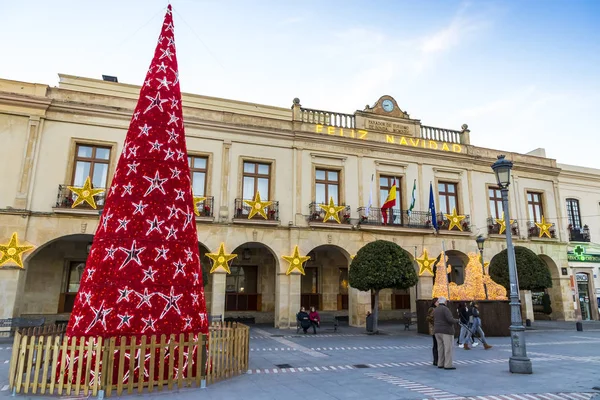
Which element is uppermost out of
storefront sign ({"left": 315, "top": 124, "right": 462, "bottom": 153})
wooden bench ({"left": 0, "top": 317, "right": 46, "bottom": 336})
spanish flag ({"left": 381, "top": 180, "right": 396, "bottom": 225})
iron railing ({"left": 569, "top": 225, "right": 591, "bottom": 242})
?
storefront sign ({"left": 315, "top": 124, "right": 462, "bottom": 153})

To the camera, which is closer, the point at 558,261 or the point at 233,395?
the point at 233,395

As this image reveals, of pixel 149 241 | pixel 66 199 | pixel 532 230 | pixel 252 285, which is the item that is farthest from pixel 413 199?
pixel 66 199

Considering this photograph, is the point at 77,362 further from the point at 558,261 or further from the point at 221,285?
the point at 558,261

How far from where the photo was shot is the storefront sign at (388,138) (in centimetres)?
2098

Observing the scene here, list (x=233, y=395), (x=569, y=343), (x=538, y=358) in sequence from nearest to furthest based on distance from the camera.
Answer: (x=233, y=395) → (x=538, y=358) → (x=569, y=343)

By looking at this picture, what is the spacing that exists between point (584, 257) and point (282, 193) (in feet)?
65.6

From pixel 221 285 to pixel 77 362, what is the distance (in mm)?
11500

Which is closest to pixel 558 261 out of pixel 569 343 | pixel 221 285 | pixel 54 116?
pixel 569 343

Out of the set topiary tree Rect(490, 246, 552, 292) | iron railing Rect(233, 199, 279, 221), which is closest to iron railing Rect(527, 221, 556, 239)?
topiary tree Rect(490, 246, 552, 292)

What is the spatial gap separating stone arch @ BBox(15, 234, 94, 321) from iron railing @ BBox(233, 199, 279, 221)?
265 inches

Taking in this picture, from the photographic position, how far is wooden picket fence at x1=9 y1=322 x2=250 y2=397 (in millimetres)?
6254

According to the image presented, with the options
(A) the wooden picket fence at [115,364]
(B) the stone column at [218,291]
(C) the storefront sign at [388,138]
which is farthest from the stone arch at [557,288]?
(A) the wooden picket fence at [115,364]

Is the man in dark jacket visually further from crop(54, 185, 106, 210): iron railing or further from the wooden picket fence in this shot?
crop(54, 185, 106, 210): iron railing

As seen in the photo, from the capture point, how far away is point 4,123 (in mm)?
16547
